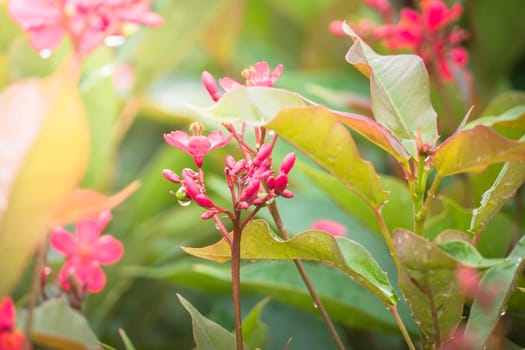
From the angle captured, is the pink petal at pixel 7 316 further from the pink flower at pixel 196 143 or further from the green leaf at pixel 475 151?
the green leaf at pixel 475 151

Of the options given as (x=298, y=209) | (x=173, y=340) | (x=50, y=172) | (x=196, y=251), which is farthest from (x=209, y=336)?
(x=173, y=340)

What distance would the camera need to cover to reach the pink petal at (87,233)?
93 centimetres

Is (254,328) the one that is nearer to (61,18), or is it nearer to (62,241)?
(62,241)

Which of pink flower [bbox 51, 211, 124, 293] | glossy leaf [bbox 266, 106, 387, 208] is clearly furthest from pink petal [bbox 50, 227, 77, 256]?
glossy leaf [bbox 266, 106, 387, 208]

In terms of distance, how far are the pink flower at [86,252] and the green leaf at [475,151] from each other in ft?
1.41

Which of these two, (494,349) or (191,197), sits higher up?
(191,197)

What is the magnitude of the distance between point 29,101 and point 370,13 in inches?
52.3

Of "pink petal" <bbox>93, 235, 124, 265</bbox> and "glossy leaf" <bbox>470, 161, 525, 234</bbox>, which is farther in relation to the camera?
"pink petal" <bbox>93, 235, 124, 265</bbox>

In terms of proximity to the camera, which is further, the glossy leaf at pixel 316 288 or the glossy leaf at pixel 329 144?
the glossy leaf at pixel 316 288

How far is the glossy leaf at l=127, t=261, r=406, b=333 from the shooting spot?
3.32 ft

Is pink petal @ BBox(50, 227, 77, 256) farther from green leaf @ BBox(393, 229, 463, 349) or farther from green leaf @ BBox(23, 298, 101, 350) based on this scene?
green leaf @ BBox(393, 229, 463, 349)

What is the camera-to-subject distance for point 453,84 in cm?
143

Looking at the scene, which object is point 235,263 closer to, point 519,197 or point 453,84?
point 519,197

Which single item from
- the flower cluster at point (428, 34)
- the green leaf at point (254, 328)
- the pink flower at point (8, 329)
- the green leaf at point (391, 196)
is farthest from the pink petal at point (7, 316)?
the flower cluster at point (428, 34)
